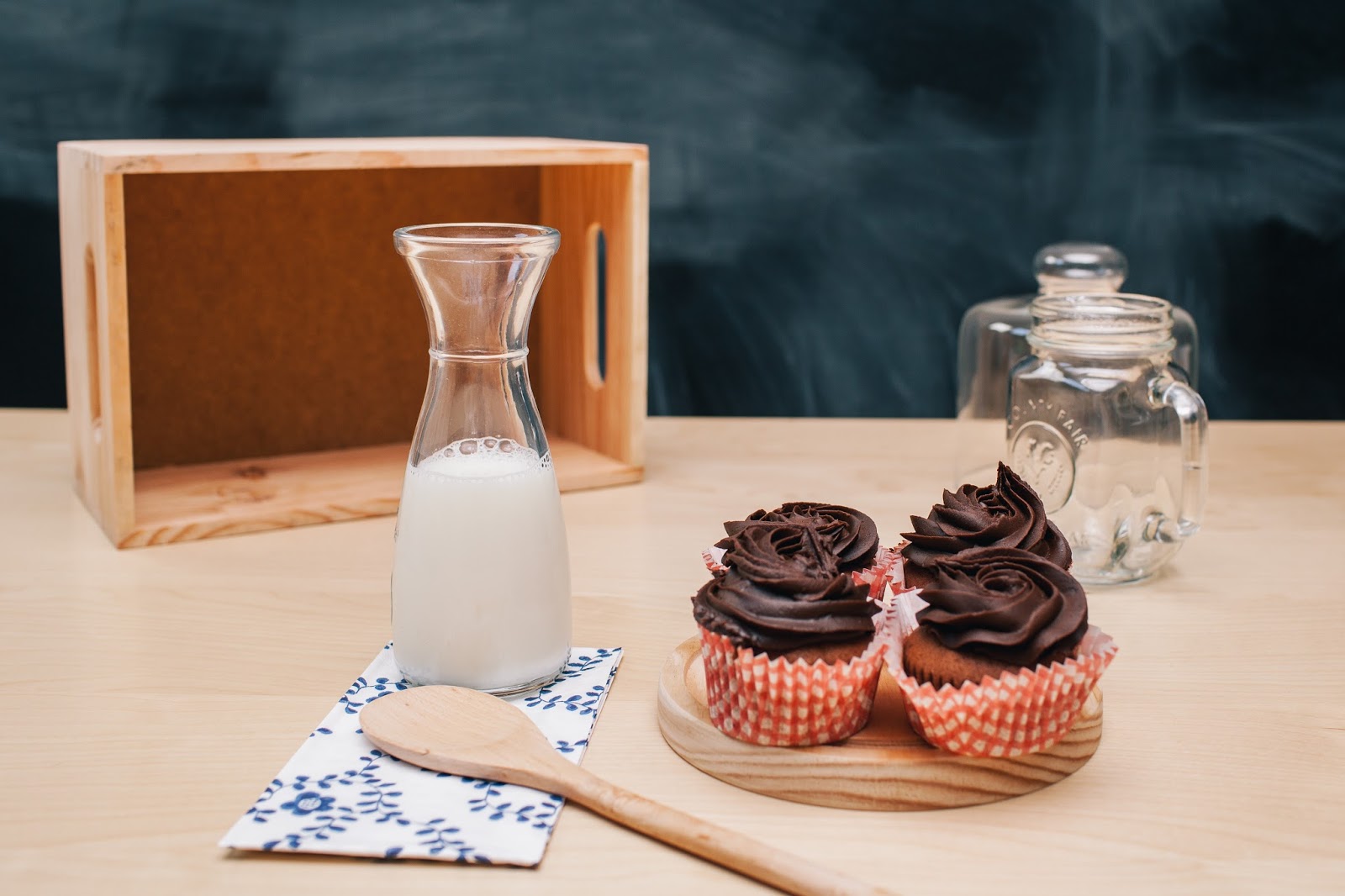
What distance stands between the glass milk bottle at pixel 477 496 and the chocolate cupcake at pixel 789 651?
12 centimetres

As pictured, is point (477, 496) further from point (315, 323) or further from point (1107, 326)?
point (315, 323)

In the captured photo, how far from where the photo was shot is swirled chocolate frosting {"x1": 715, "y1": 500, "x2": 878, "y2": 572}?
2.40 ft

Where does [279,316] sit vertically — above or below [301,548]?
above

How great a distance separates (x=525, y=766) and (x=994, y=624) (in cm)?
24

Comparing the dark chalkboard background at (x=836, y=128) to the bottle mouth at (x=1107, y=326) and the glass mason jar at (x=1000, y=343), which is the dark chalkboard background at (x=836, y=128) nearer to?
the glass mason jar at (x=1000, y=343)

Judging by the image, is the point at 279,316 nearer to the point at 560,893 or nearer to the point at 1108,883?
the point at 560,893

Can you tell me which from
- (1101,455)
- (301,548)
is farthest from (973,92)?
(301,548)

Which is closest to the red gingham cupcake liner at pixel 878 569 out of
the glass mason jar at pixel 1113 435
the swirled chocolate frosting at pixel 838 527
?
the swirled chocolate frosting at pixel 838 527

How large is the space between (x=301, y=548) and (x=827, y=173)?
904 mm

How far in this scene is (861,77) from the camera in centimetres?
A: 167

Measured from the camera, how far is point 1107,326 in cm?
97

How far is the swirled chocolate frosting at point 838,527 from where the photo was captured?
73 centimetres

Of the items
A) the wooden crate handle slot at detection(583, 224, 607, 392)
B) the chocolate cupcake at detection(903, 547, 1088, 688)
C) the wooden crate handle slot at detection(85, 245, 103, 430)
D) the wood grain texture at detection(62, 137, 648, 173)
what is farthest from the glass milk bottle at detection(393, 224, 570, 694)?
the wooden crate handle slot at detection(583, 224, 607, 392)

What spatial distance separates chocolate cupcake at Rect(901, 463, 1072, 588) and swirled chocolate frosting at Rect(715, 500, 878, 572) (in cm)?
2
